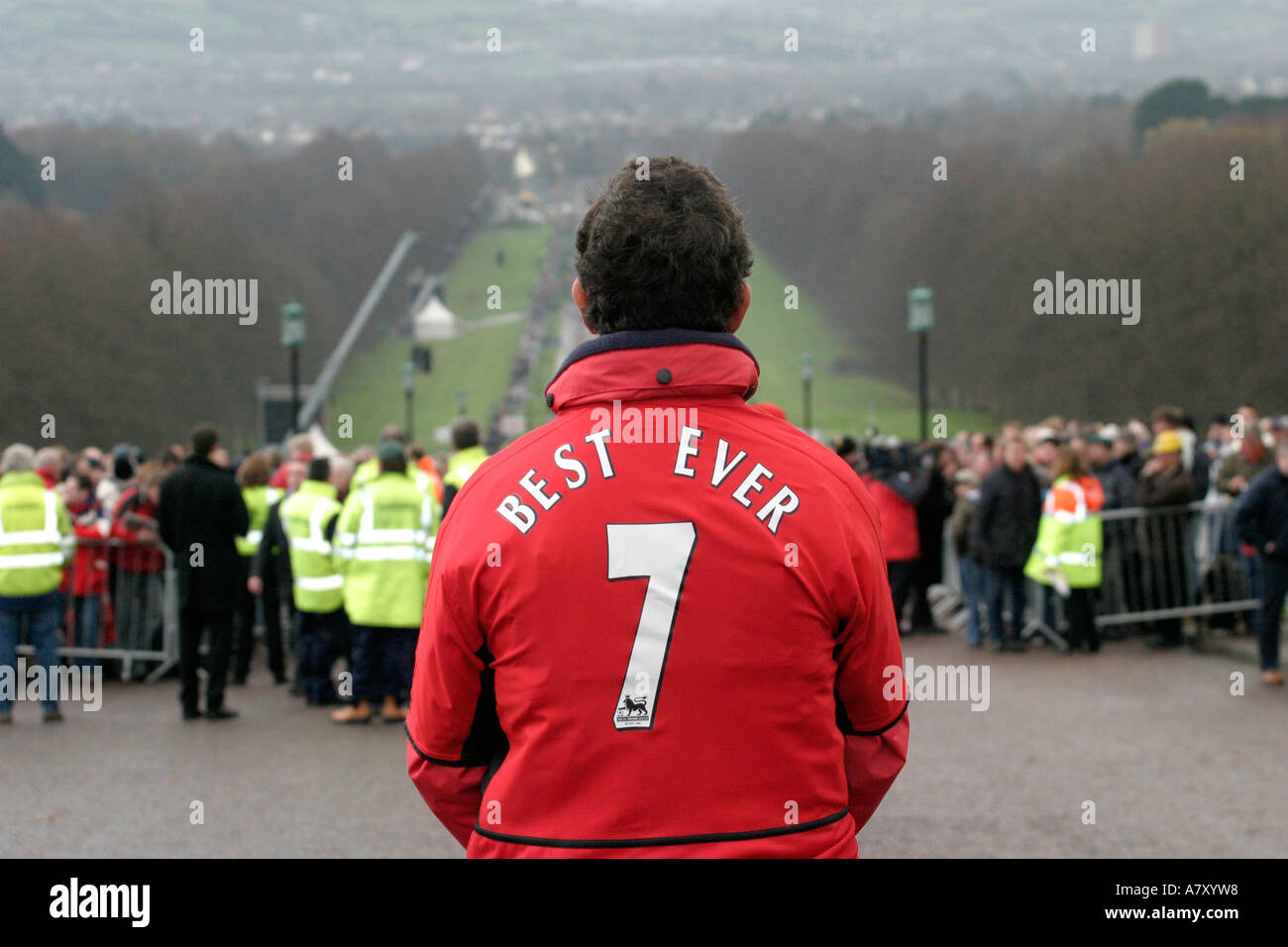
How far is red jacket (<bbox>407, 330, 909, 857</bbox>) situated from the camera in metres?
2.20

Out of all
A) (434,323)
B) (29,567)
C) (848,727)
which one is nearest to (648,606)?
(848,727)

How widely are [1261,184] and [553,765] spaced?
5041 centimetres

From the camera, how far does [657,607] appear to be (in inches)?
86.7

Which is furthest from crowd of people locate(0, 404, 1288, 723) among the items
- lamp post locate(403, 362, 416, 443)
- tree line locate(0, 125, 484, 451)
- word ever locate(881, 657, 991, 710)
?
tree line locate(0, 125, 484, 451)

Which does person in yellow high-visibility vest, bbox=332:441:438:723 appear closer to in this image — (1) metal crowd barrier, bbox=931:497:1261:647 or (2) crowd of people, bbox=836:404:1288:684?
(2) crowd of people, bbox=836:404:1288:684

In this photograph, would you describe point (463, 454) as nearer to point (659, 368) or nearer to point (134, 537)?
point (134, 537)

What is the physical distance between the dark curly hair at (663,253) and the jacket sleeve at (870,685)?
44 centimetres

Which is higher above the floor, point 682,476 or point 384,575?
point 682,476

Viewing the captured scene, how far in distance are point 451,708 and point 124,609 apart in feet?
35.5

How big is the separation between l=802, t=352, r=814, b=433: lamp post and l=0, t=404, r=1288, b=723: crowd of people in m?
68.5

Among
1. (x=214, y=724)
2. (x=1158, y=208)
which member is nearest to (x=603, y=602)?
(x=214, y=724)
